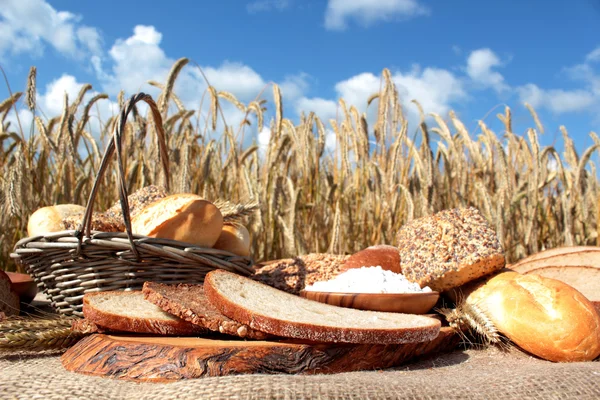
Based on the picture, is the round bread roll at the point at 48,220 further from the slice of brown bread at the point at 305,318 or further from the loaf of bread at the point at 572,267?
the loaf of bread at the point at 572,267

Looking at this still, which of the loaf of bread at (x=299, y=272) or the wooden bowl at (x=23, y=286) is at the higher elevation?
the loaf of bread at (x=299, y=272)

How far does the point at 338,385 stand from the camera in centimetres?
95

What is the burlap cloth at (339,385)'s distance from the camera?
0.92m

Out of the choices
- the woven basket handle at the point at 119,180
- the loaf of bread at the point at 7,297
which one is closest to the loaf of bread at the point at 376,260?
the woven basket handle at the point at 119,180

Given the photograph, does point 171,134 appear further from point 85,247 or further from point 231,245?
point 85,247

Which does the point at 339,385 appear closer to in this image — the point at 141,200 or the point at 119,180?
the point at 119,180

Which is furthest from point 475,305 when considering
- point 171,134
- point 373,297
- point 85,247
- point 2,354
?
point 171,134

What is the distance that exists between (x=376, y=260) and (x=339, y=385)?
104 centimetres

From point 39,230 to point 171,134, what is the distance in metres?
1.20

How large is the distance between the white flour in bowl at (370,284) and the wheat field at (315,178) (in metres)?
0.79

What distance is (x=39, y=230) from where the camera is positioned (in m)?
1.89

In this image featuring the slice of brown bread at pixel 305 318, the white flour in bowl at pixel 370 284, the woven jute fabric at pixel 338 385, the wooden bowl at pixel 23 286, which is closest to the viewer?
the woven jute fabric at pixel 338 385

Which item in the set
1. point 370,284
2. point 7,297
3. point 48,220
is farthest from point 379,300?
point 7,297

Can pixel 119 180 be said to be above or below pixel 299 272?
above
